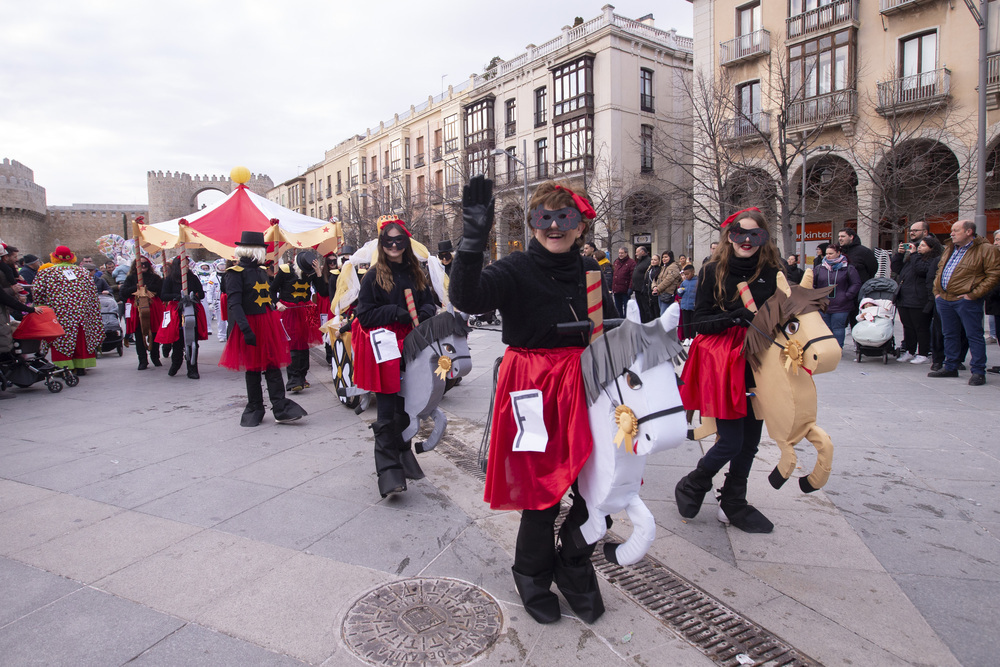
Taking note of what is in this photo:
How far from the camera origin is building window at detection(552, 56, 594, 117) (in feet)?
99.8

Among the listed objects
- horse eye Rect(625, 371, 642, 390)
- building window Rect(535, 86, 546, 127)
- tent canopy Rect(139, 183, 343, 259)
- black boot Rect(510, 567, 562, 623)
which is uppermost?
building window Rect(535, 86, 546, 127)

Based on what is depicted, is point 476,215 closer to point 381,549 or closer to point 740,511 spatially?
point 381,549

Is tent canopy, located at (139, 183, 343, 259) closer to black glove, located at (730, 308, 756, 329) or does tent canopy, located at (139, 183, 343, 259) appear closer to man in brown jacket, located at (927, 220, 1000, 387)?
black glove, located at (730, 308, 756, 329)

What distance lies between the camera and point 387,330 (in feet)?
13.9

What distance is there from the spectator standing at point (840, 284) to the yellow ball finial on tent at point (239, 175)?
10536 millimetres

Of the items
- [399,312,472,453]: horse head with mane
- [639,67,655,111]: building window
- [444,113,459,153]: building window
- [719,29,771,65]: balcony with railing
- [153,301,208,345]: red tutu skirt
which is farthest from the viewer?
[444,113,459,153]: building window

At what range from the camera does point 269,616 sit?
269 centimetres

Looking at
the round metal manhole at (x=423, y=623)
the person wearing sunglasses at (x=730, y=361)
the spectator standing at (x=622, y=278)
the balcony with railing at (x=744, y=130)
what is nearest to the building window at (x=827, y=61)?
the balcony with railing at (x=744, y=130)

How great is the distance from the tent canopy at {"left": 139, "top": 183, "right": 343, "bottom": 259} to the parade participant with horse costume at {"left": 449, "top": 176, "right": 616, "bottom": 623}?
865 cm

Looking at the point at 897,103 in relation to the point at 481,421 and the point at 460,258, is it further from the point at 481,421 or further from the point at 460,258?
the point at 460,258

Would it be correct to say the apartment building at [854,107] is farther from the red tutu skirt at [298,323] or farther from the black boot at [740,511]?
the black boot at [740,511]

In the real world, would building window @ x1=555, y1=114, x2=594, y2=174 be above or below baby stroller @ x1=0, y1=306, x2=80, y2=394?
above

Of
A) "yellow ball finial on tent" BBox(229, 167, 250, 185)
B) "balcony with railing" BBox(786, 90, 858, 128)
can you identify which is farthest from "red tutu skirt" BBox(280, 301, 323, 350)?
"balcony with railing" BBox(786, 90, 858, 128)

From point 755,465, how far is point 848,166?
2077 centimetres
